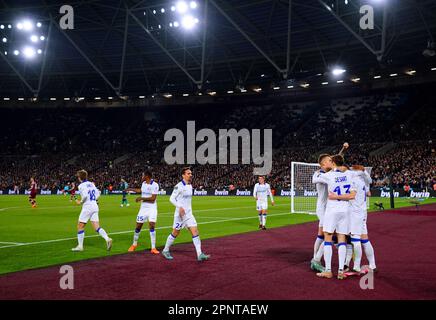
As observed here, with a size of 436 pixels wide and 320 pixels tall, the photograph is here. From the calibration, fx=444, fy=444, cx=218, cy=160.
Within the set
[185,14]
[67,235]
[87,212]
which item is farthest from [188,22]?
[87,212]

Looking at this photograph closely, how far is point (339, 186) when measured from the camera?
830 cm

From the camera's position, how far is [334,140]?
54719mm

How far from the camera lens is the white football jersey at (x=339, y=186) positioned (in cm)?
829

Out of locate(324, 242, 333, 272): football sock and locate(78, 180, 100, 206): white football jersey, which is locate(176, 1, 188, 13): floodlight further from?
locate(324, 242, 333, 272): football sock

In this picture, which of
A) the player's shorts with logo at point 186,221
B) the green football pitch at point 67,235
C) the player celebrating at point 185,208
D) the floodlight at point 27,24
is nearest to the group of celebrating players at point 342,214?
the player celebrating at point 185,208

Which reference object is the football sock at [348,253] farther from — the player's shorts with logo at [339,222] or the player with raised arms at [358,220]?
the player's shorts with logo at [339,222]

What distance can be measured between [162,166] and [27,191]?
696 inches

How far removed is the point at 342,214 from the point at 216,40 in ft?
136

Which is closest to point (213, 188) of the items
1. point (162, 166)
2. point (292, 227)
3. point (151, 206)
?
point (162, 166)

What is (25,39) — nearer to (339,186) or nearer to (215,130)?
(215,130)

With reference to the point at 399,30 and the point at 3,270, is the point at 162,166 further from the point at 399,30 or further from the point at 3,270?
the point at 3,270

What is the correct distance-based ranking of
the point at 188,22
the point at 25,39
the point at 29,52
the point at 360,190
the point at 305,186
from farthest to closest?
the point at 25,39, the point at 29,52, the point at 188,22, the point at 305,186, the point at 360,190

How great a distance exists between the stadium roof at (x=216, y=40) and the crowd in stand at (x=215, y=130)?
8599 millimetres

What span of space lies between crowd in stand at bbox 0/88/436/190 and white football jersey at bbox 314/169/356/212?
34.0 meters
